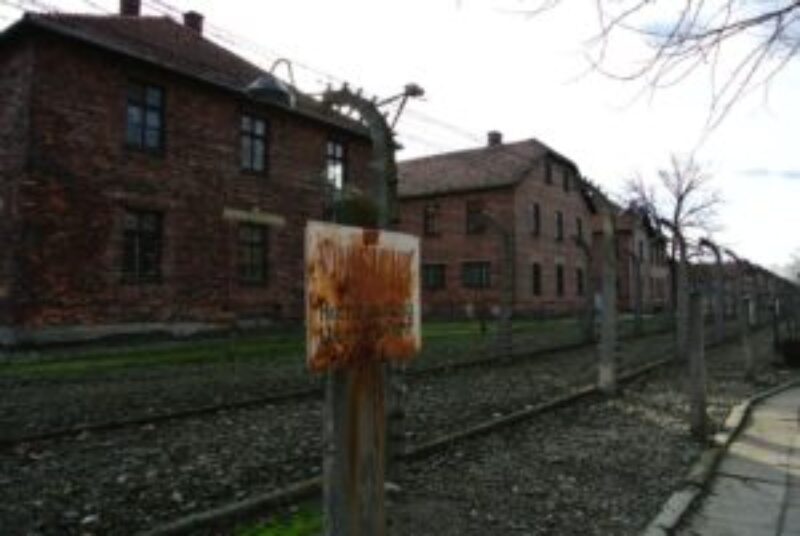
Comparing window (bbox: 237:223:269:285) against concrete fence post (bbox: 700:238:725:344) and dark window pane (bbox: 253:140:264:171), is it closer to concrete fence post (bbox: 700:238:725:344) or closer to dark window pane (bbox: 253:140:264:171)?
dark window pane (bbox: 253:140:264:171)

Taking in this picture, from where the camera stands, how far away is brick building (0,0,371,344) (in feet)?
55.5

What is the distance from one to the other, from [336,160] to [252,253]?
5.38m

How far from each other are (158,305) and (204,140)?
193 inches

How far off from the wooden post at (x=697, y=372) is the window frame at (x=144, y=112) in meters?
15.0

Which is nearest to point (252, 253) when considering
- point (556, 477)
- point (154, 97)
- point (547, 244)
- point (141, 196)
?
point (141, 196)

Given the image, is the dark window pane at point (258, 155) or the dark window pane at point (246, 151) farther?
the dark window pane at point (258, 155)

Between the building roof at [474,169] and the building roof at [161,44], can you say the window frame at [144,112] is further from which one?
the building roof at [474,169]

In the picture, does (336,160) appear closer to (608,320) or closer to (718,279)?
(718,279)

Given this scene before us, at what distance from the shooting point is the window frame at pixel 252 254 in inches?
864

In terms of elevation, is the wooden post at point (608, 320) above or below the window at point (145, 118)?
below

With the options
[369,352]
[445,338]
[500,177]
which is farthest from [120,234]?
[500,177]

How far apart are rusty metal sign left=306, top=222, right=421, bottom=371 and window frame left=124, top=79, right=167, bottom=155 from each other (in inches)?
705

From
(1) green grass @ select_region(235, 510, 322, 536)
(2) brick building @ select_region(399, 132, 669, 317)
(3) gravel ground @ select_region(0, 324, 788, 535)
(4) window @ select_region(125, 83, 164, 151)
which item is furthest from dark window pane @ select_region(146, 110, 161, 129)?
(2) brick building @ select_region(399, 132, 669, 317)

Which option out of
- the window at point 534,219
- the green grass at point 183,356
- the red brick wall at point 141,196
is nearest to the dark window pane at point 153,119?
the red brick wall at point 141,196
